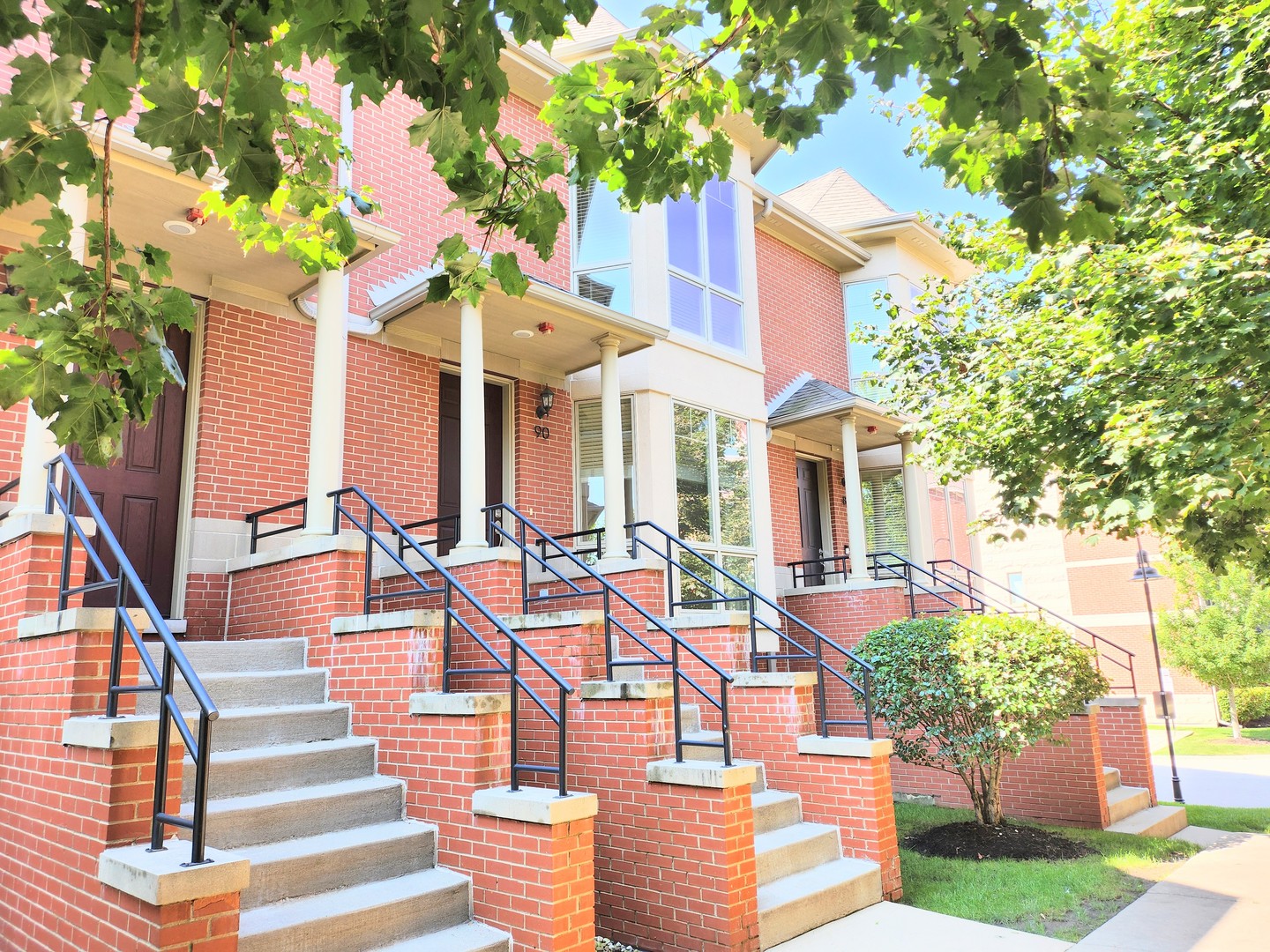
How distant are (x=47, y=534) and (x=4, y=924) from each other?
1.97 metres

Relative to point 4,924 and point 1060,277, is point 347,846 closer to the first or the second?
point 4,924

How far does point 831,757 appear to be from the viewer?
663 cm

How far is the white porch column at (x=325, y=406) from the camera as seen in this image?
21.7 ft

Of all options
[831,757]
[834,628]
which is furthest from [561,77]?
[834,628]

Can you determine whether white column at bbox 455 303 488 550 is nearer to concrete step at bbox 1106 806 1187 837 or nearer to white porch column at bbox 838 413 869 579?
white porch column at bbox 838 413 869 579

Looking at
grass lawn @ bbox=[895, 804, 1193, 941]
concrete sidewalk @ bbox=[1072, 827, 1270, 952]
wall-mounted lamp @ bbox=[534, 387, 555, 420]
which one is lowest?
concrete sidewalk @ bbox=[1072, 827, 1270, 952]

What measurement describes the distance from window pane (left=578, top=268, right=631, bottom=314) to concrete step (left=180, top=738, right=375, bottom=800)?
6.98m

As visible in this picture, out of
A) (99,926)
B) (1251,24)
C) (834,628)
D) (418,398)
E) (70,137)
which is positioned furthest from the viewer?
(834,628)

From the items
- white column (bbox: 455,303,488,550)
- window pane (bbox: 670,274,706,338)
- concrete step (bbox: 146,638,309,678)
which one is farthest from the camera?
window pane (bbox: 670,274,706,338)

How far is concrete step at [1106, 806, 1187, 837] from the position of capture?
29.7ft

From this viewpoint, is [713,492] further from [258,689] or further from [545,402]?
[258,689]

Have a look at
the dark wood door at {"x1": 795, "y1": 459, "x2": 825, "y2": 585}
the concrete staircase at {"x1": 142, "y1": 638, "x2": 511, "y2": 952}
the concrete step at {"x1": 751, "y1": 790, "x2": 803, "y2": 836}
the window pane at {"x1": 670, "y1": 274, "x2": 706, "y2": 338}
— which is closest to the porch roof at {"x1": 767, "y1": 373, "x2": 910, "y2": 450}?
the dark wood door at {"x1": 795, "y1": 459, "x2": 825, "y2": 585}

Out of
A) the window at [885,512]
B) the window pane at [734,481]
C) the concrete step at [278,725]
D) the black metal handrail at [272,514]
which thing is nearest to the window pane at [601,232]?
the window pane at [734,481]

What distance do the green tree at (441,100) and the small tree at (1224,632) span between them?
24.6m
